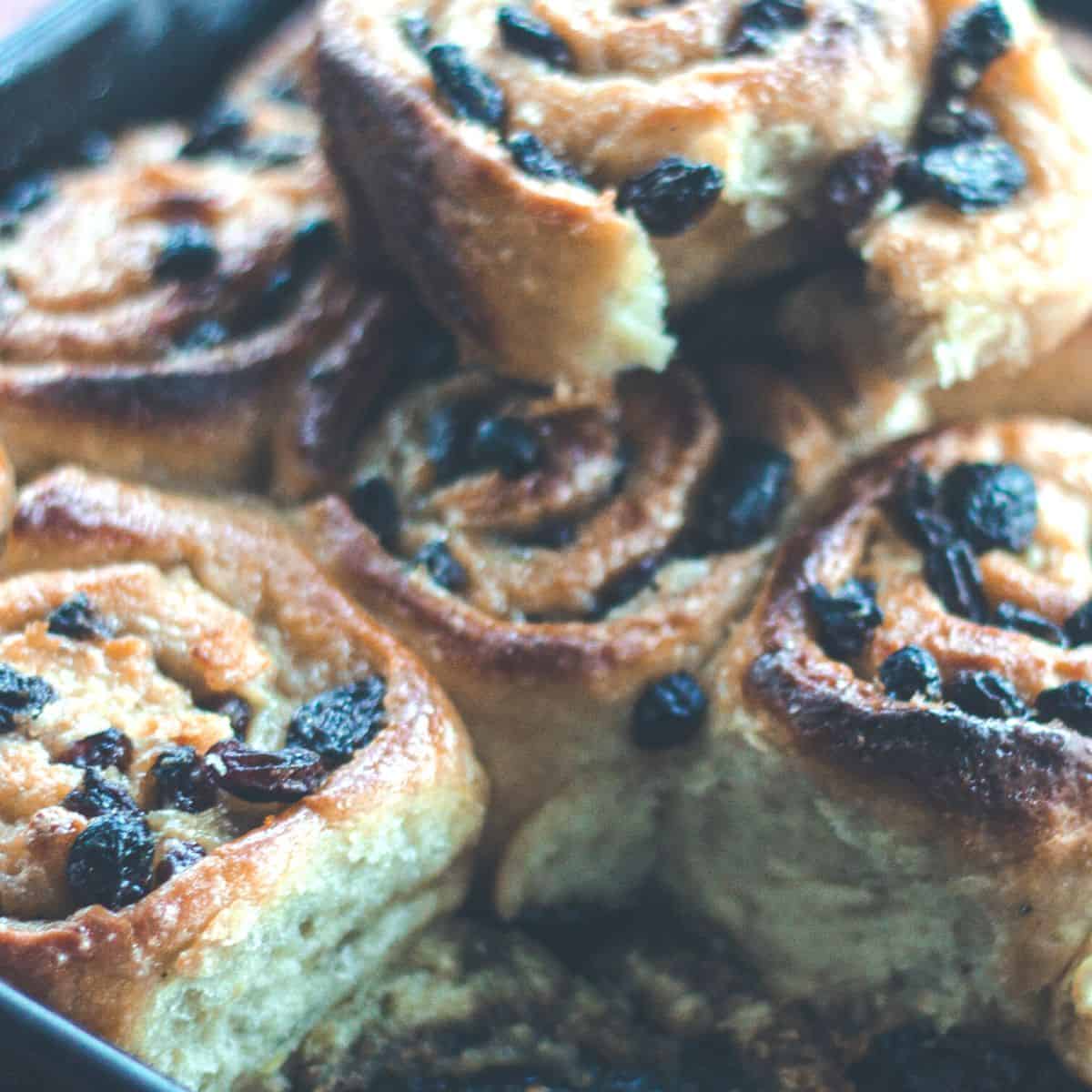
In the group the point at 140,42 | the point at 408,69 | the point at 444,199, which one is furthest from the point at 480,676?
the point at 140,42

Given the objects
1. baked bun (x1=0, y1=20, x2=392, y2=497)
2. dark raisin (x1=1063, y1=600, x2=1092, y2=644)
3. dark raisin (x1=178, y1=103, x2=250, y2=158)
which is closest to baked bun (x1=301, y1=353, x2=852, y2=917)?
baked bun (x1=0, y1=20, x2=392, y2=497)

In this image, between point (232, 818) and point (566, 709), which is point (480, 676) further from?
point (232, 818)

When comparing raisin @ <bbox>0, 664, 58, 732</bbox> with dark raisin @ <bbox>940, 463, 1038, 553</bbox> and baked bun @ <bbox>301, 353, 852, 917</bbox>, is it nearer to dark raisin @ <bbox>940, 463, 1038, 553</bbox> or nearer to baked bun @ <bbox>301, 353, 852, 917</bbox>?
baked bun @ <bbox>301, 353, 852, 917</bbox>

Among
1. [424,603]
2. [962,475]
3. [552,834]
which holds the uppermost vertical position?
[424,603]

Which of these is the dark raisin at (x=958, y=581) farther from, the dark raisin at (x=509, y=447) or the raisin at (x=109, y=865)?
the raisin at (x=109, y=865)

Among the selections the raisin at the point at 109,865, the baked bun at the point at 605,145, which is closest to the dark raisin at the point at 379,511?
the baked bun at the point at 605,145

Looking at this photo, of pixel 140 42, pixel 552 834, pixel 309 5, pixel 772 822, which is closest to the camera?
pixel 772 822

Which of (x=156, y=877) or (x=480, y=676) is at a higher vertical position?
(x=156, y=877)
